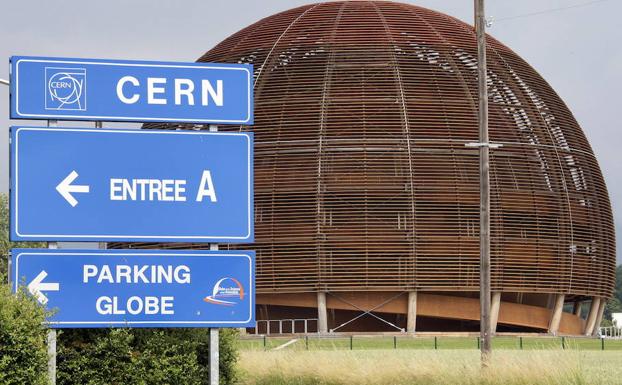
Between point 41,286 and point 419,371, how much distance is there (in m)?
9.30

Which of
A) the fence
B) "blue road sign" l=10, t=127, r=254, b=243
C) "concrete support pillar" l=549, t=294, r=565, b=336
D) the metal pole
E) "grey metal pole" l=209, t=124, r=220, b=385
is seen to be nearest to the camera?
the metal pole

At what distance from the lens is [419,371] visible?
25469 millimetres

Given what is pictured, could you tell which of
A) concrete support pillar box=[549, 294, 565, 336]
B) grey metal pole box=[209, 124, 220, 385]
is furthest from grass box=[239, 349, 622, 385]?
concrete support pillar box=[549, 294, 565, 336]

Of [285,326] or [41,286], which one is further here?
[285,326]

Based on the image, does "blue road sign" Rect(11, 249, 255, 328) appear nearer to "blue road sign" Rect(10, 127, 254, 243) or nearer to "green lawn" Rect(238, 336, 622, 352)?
"blue road sign" Rect(10, 127, 254, 243)

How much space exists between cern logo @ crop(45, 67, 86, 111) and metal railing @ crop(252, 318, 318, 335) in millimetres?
50511

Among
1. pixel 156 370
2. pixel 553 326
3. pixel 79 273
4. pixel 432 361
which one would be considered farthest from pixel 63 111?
pixel 553 326

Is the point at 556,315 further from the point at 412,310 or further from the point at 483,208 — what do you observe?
the point at 483,208

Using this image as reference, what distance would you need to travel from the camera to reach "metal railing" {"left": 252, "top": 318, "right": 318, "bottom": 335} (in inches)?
2724

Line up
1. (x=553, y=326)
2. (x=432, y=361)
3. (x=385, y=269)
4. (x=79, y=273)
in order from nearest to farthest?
(x=79, y=273), (x=432, y=361), (x=385, y=269), (x=553, y=326)

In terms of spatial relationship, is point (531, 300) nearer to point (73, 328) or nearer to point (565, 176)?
point (565, 176)

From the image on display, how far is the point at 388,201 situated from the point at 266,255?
6548mm

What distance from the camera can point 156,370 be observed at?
19.0 metres

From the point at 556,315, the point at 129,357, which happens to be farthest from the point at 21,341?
the point at 556,315
